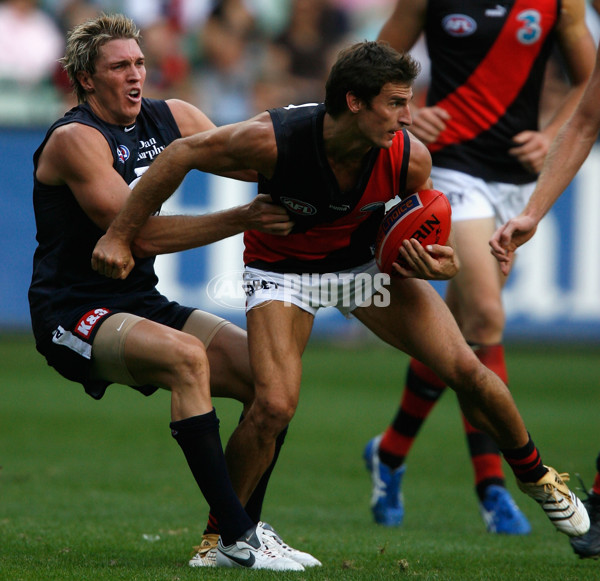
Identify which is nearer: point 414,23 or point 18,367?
point 414,23

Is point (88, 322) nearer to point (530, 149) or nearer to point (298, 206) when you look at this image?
point (298, 206)

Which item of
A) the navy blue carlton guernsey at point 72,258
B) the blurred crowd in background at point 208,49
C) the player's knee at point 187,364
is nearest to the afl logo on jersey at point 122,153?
the navy blue carlton guernsey at point 72,258

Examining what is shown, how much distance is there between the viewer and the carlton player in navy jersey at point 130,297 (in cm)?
445

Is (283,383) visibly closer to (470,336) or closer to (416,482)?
(470,336)

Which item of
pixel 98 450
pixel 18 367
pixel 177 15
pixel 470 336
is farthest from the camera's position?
pixel 177 15

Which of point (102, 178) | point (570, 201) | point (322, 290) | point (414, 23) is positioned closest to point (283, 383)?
point (322, 290)

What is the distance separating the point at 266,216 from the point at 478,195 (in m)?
1.96

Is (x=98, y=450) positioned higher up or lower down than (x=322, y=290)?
lower down

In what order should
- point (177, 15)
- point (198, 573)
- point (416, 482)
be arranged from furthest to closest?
point (177, 15) < point (416, 482) < point (198, 573)

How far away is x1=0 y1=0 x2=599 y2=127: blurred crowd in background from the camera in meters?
14.6

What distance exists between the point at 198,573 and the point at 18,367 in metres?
8.71

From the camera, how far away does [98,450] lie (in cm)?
812

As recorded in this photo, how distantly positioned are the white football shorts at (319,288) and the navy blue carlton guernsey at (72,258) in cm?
53

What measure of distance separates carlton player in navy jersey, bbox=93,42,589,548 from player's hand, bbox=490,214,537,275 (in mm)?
245
